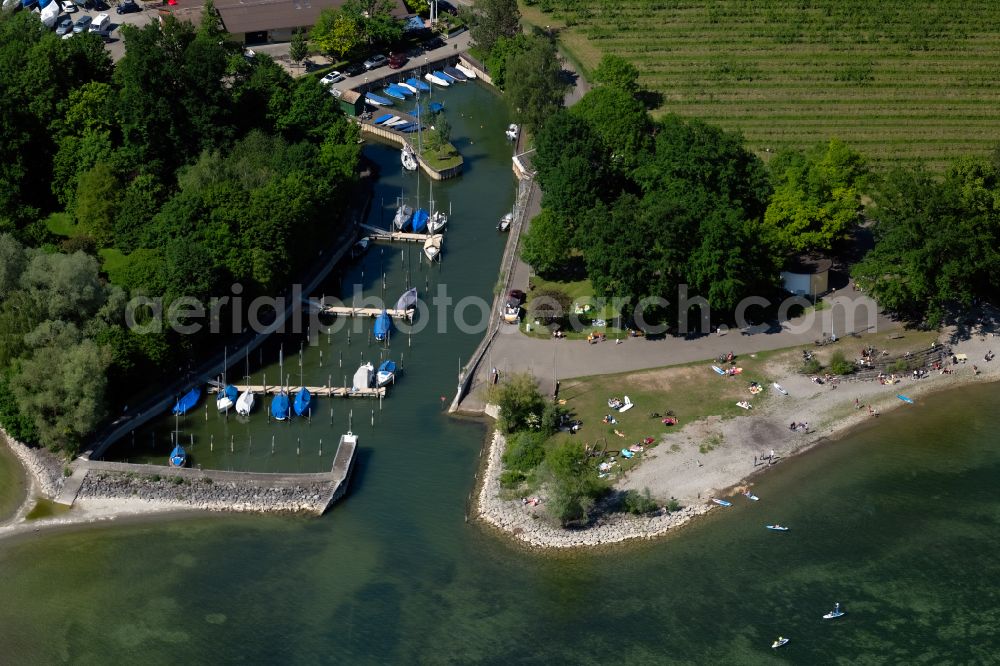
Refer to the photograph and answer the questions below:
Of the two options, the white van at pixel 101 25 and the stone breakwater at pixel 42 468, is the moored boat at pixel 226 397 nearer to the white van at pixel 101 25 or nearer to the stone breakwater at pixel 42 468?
the stone breakwater at pixel 42 468

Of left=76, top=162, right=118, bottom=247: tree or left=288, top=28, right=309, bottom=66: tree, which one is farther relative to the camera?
left=288, top=28, right=309, bottom=66: tree

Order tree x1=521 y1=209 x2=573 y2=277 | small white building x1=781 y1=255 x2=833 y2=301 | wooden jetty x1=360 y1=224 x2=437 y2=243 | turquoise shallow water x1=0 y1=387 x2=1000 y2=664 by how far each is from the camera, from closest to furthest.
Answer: turquoise shallow water x1=0 y1=387 x2=1000 y2=664 → small white building x1=781 y1=255 x2=833 y2=301 → tree x1=521 y1=209 x2=573 y2=277 → wooden jetty x1=360 y1=224 x2=437 y2=243

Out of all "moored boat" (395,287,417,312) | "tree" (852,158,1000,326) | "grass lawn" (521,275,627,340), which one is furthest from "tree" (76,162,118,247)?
"tree" (852,158,1000,326)

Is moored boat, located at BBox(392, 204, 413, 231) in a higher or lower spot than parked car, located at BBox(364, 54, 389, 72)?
lower

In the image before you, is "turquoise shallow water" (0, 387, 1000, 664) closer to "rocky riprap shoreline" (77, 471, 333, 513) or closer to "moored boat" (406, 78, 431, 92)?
"rocky riprap shoreline" (77, 471, 333, 513)

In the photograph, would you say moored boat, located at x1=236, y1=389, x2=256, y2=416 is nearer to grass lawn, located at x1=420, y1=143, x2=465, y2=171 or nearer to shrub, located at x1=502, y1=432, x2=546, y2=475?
shrub, located at x1=502, y1=432, x2=546, y2=475

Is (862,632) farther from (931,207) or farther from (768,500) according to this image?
(931,207)

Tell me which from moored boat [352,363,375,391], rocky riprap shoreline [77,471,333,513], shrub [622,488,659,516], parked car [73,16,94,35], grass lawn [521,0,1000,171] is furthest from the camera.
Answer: parked car [73,16,94,35]

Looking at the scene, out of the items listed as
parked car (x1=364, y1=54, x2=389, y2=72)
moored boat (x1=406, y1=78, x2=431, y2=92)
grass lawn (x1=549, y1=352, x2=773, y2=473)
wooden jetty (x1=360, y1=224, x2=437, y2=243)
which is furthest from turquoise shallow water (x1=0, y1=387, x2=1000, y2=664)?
parked car (x1=364, y1=54, x2=389, y2=72)

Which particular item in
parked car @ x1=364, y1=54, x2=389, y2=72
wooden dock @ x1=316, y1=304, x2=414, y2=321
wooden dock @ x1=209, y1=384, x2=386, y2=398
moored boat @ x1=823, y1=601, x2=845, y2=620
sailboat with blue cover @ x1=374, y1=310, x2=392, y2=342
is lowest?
moored boat @ x1=823, y1=601, x2=845, y2=620
